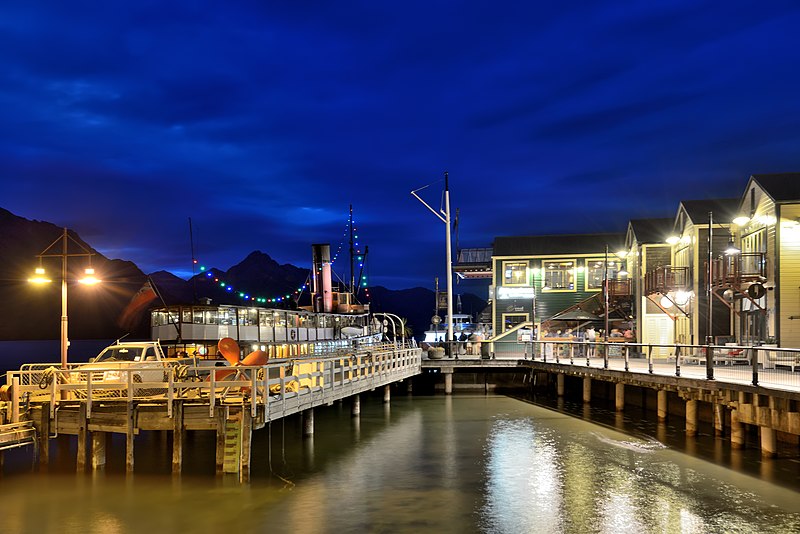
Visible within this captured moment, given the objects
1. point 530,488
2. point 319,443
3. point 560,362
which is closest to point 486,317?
point 560,362

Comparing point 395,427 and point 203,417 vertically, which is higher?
point 203,417

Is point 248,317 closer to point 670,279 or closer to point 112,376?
point 112,376

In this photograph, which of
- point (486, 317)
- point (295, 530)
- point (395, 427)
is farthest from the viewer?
point (486, 317)

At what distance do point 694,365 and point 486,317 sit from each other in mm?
52353

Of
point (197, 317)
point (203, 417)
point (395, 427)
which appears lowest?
point (395, 427)

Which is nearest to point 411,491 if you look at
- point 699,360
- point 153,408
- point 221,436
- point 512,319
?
point 221,436

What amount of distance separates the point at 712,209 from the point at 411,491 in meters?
30.3

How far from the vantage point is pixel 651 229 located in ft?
170

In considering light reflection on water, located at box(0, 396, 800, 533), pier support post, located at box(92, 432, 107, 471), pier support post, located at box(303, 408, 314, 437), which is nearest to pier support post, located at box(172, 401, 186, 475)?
light reflection on water, located at box(0, 396, 800, 533)

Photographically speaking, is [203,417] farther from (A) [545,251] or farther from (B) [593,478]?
(A) [545,251]

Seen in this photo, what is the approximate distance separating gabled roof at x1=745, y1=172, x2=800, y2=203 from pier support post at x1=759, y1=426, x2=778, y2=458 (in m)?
14.4

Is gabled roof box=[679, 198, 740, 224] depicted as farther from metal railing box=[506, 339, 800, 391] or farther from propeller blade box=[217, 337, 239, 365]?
propeller blade box=[217, 337, 239, 365]

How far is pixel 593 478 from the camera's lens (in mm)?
20375

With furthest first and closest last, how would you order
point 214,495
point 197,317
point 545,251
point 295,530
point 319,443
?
point 545,251, point 197,317, point 319,443, point 214,495, point 295,530
